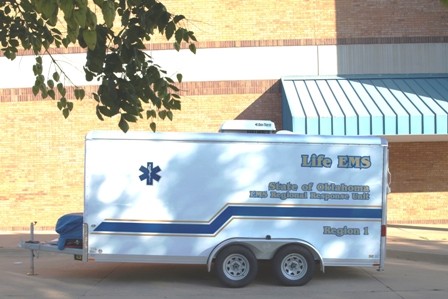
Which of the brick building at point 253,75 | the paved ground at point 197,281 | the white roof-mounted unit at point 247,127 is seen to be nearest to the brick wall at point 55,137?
the brick building at point 253,75

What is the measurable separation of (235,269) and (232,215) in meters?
0.92

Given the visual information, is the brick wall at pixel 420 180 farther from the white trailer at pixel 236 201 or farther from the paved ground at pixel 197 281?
the white trailer at pixel 236 201

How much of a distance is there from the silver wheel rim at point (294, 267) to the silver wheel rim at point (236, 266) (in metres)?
0.65

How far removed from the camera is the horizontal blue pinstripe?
10.1 metres

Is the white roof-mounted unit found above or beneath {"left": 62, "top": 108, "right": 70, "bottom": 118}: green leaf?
above

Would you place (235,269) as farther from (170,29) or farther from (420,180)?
(420,180)

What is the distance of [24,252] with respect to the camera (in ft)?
46.2

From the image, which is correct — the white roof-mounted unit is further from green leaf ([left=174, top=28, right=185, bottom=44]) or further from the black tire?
green leaf ([left=174, top=28, right=185, bottom=44])

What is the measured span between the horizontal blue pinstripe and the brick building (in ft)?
23.9

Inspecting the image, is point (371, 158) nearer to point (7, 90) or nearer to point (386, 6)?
point (386, 6)

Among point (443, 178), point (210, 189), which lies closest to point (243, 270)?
Answer: point (210, 189)

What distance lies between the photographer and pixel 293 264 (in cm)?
1034

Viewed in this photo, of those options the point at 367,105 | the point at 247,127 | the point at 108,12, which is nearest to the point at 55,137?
the point at 247,127

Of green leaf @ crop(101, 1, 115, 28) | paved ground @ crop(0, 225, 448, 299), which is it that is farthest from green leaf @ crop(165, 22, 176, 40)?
paved ground @ crop(0, 225, 448, 299)
